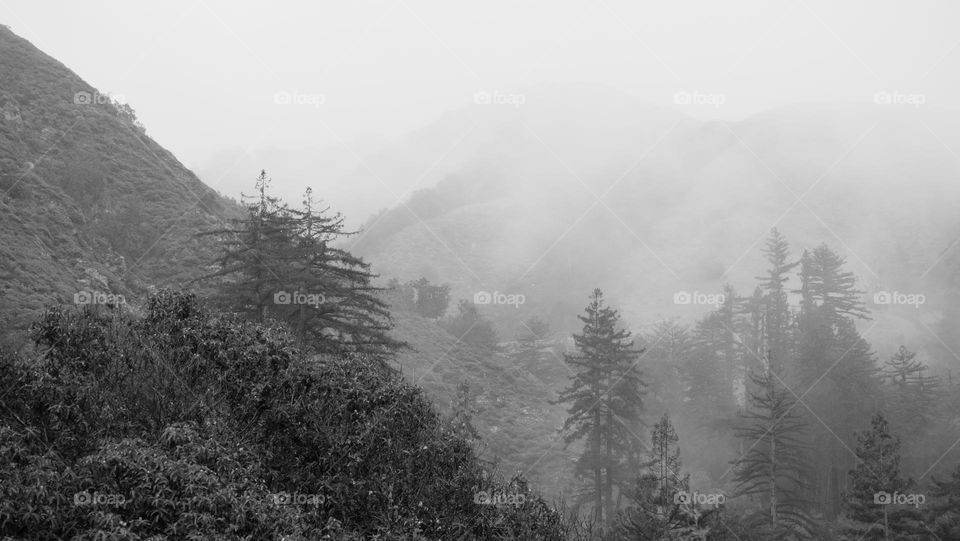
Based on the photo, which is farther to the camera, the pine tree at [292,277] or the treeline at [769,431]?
the treeline at [769,431]

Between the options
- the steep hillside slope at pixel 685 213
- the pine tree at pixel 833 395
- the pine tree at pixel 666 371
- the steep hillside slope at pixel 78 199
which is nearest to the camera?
the steep hillside slope at pixel 78 199

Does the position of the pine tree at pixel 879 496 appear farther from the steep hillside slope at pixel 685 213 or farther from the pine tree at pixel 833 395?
the steep hillside slope at pixel 685 213

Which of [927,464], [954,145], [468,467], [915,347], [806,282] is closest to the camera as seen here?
[468,467]

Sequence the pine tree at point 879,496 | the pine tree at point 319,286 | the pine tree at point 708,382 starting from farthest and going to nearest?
the pine tree at point 708,382
the pine tree at point 879,496
the pine tree at point 319,286

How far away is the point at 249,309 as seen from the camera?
20.4 meters

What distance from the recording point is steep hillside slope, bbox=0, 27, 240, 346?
21823 mm

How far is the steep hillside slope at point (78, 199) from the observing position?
2182 cm

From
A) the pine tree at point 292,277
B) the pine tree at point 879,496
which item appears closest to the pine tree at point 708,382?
the pine tree at point 879,496

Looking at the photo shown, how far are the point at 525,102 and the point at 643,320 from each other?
13132 centimetres

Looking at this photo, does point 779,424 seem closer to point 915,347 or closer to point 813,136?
point 915,347

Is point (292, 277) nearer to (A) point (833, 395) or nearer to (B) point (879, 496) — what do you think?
(B) point (879, 496)

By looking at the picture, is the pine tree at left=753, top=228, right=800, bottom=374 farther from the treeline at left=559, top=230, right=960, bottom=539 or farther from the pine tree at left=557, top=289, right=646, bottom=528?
the pine tree at left=557, top=289, right=646, bottom=528

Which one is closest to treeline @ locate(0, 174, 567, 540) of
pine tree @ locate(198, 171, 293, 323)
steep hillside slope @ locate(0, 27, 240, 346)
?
pine tree @ locate(198, 171, 293, 323)

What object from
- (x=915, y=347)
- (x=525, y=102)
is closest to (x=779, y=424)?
(x=915, y=347)
